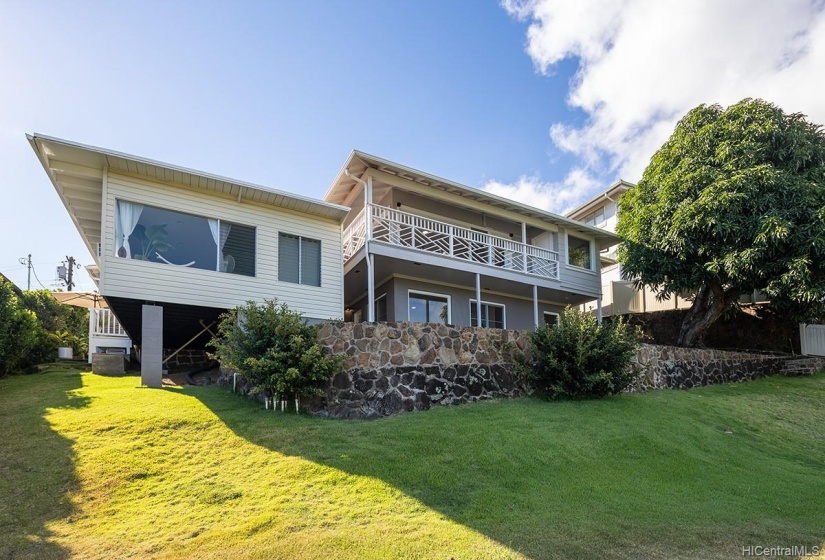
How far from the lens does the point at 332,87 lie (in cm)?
1180

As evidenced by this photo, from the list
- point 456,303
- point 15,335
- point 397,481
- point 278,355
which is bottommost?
point 397,481

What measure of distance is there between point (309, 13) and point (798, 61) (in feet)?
37.6

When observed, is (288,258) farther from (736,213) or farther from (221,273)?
(736,213)

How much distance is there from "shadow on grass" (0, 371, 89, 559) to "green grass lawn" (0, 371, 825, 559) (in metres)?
0.03

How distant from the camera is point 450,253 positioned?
14688mm

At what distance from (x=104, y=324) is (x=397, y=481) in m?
13.9

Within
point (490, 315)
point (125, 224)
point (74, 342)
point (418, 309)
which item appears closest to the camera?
point (125, 224)

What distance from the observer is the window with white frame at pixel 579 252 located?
18.8 m

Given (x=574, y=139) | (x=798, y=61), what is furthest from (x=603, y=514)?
(x=574, y=139)

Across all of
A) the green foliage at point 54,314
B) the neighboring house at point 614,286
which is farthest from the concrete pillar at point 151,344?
the neighboring house at point 614,286

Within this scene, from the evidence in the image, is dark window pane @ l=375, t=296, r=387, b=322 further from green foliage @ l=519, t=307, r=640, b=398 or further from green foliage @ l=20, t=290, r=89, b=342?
green foliage @ l=20, t=290, r=89, b=342

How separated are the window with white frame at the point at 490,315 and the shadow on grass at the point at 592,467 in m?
5.83

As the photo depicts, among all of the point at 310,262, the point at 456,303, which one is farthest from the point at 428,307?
the point at 310,262

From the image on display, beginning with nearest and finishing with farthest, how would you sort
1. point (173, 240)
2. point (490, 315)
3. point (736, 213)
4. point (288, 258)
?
point (173, 240) < point (288, 258) < point (736, 213) < point (490, 315)
